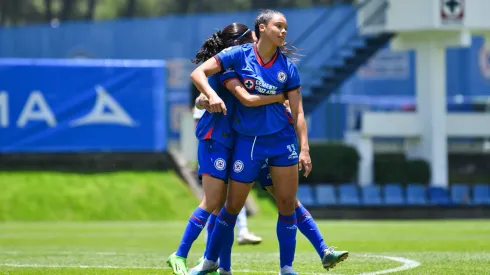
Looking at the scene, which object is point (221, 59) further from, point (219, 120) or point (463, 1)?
point (463, 1)

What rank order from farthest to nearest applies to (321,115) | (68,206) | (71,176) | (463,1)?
(321,115) → (463,1) → (71,176) → (68,206)

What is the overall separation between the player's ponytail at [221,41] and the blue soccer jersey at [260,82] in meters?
0.72

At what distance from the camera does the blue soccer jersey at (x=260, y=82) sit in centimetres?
853

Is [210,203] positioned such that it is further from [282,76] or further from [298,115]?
[282,76]

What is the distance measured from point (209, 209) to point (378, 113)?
25886 mm

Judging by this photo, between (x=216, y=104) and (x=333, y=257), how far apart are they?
1510mm

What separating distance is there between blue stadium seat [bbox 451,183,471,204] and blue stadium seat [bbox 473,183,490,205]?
0.65 feet

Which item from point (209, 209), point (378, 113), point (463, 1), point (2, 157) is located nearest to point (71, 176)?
point (2, 157)

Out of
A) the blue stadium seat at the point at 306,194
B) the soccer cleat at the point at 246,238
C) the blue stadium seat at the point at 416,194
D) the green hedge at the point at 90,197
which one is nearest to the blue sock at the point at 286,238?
the soccer cleat at the point at 246,238

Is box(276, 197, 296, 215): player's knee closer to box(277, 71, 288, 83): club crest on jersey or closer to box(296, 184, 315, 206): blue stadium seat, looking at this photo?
box(277, 71, 288, 83): club crest on jersey

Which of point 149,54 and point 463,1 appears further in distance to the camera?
point 149,54

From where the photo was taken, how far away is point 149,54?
41.2m

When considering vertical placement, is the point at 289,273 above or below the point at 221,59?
below

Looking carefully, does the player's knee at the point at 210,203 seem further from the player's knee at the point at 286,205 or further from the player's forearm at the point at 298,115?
the player's forearm at the point at 298,115
